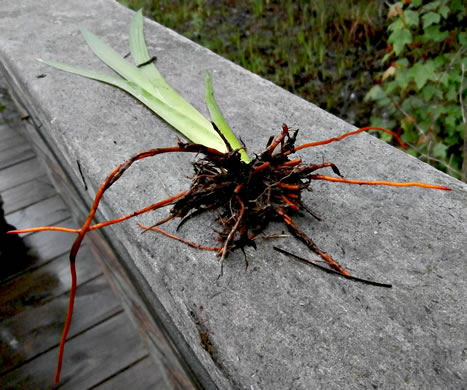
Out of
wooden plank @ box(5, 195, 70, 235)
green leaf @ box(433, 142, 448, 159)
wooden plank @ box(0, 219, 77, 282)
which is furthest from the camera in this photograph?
wooden plank @ box(5, 195, 70, 235)

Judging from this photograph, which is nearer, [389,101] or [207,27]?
[389,101]

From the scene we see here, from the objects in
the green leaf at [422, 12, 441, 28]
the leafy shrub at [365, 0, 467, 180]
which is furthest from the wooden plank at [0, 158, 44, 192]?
the green leaf at [422, 12, 441, 28]

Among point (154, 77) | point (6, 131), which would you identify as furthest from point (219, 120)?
point (6, 131)

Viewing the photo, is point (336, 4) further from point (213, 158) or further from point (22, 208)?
point (213, 158)

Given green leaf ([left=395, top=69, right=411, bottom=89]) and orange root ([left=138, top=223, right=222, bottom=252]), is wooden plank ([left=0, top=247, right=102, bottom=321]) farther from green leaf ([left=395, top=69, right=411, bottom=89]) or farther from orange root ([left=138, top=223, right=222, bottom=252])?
green leaf ([left=395, top=69, right=411, bottom=89])

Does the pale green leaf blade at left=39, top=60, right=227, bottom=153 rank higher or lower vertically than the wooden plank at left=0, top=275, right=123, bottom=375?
higher

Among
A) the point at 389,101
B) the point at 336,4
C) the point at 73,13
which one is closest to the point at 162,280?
the point at 73,13
